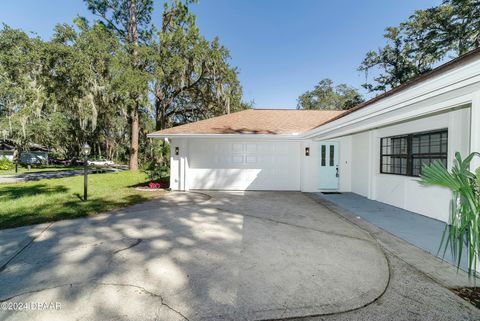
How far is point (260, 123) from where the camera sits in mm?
9719

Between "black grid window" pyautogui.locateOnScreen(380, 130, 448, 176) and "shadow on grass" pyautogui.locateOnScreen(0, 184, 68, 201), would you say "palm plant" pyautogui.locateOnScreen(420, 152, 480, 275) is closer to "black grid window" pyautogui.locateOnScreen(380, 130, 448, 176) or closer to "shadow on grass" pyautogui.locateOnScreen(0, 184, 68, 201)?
"black grid window" pyautogui.locateOnScreen(380, 130, 448, 176)

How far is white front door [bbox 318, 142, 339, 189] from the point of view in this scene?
862 cm

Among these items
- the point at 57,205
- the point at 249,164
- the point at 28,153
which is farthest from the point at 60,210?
the point at 28,153

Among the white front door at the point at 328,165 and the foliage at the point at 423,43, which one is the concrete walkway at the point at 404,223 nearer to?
the white front door at the point at 328,165

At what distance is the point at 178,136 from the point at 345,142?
690 cm

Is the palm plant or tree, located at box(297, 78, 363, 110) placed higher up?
tree, located at box(297, 78, 363, 110)

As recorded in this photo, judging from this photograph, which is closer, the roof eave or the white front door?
the roof eave

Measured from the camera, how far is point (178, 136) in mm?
8328

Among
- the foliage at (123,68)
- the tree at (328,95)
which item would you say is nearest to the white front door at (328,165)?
the foliage at (123,68)

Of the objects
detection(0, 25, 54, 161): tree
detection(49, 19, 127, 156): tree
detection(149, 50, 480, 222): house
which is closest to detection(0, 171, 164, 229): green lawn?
detection(149, 50, 480, 222): house

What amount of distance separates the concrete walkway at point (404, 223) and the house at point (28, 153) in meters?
36.2

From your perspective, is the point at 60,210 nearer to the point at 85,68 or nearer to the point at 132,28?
the point at 85,68

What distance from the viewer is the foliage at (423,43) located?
13.7 meters

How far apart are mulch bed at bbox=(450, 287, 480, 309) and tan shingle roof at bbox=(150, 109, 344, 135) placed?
6.45 metres
